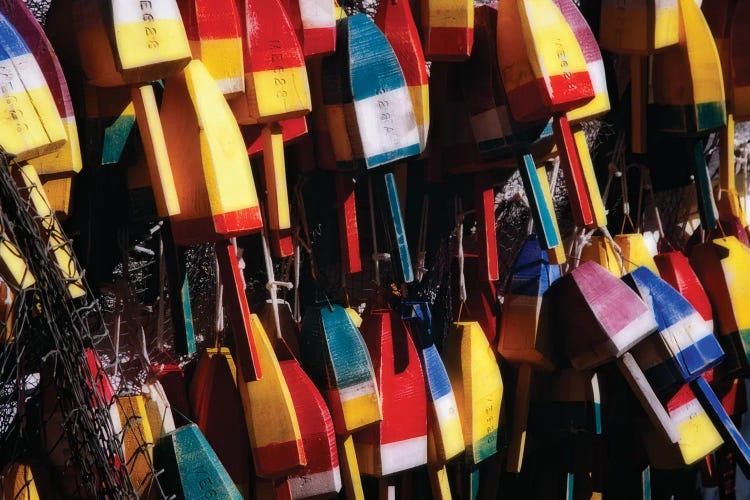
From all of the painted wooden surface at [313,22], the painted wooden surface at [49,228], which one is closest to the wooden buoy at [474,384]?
the painted wooden surface at [313,22]

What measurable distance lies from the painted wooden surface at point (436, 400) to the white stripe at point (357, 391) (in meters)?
0.11

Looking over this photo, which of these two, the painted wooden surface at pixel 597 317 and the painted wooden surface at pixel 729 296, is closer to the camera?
the painted wooden surface at pixel 597 317

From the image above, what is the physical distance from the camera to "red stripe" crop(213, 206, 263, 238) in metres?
1.01

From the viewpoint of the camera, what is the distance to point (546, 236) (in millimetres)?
1255

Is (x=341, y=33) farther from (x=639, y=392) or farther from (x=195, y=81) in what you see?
(x=639, y=392)

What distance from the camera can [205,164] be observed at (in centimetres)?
101

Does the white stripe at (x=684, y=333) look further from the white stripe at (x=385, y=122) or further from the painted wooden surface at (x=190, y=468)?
the painted wooden surface at (x=190, y=468)

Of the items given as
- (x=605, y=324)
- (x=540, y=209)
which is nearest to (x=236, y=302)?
(x=540, y=209)

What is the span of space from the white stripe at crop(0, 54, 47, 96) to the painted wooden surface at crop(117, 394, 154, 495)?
32 cm

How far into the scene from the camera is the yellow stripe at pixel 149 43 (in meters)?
0.95

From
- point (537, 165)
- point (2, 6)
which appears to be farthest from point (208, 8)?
point (537, 165)

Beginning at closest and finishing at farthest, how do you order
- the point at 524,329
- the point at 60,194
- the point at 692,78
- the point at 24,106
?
1. the point at 24,106
2. the point at 60,194
3. the point at 524,329
4. the point at 692,78

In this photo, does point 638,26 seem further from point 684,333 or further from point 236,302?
point 236,302

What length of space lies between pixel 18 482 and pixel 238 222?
33 cm
